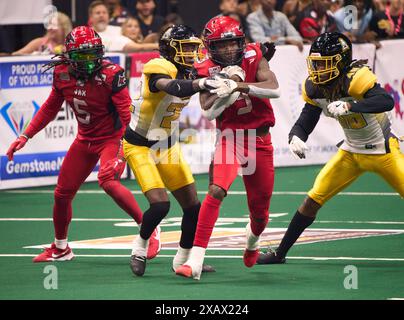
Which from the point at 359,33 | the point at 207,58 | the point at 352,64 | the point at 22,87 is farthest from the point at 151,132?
the point at 359,33

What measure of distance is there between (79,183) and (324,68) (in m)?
2.45

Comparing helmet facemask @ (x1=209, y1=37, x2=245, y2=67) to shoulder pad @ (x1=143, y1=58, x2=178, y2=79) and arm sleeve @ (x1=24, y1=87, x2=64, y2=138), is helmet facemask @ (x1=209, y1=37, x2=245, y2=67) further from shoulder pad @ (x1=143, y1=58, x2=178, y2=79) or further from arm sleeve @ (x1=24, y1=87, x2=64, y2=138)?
arm sleeve @ (x1=24, y1=87, x2=64, y2=138)

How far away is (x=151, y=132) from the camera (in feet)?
32.6

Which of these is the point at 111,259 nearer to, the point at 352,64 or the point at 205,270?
the point at 205,270

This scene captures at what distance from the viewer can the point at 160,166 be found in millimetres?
9898

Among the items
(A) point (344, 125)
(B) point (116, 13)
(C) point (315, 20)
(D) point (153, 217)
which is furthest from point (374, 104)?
(C) point (315, 20)

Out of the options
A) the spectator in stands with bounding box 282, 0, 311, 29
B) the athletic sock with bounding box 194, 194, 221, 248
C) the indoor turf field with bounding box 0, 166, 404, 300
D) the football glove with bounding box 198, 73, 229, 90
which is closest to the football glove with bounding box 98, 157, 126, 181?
the indoor turf field with bounding box 0, 166, 404, 300

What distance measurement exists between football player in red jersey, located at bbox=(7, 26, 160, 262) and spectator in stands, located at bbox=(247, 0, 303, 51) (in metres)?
7.12

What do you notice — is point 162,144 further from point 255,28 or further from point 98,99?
point 255,28

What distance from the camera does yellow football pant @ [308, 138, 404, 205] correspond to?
1005 centimetres

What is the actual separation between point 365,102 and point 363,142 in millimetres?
615

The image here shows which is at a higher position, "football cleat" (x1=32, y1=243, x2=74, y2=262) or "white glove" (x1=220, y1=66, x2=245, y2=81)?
"white glove" (x1=220, y1=66, x2=245, y2=81)

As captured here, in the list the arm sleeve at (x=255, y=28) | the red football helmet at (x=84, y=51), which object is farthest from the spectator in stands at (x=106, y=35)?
the red football helmet at (x=84, y=51)

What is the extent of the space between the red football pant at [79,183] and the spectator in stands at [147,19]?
7.66 metres
